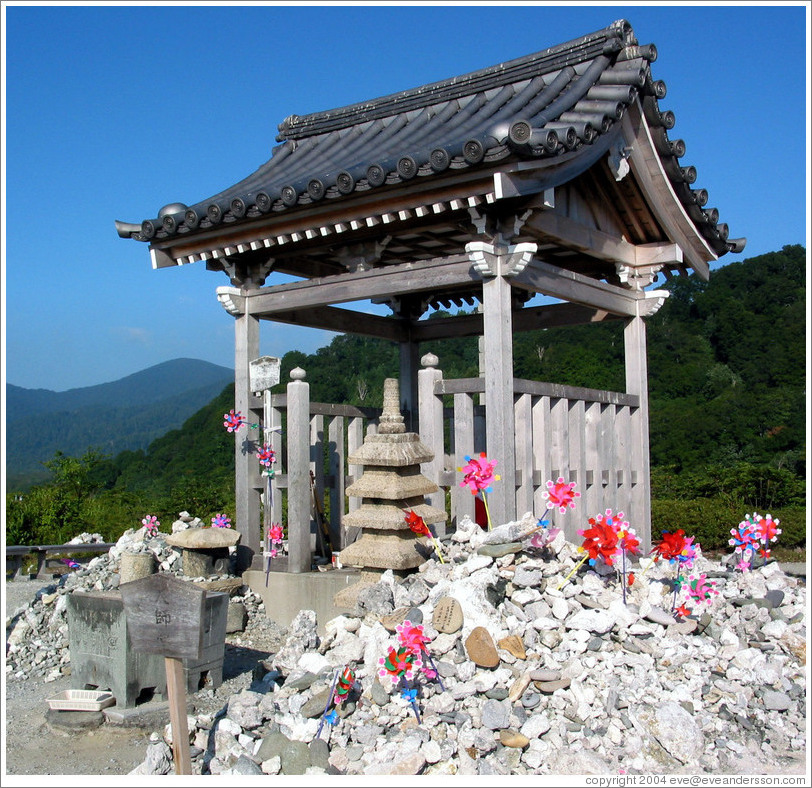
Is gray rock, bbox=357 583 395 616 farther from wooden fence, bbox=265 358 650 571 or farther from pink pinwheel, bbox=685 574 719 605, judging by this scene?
pink pinwheel, bbox=685 574 719 605

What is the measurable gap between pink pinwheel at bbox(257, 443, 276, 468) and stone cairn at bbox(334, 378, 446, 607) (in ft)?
4.59

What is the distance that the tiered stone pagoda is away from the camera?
20.4 ft

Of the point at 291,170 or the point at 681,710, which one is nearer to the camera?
the point at 681,710

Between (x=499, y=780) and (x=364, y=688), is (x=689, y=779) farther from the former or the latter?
(x=364, y=688)

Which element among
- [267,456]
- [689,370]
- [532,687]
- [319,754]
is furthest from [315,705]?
[689,370]

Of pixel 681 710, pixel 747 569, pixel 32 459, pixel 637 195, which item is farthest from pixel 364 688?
pixel 32 459

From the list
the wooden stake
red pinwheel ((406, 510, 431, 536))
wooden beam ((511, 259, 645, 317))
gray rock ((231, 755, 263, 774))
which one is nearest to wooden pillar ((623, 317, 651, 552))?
wooden beam ((511, 259, 645, 317))

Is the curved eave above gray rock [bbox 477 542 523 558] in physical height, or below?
above

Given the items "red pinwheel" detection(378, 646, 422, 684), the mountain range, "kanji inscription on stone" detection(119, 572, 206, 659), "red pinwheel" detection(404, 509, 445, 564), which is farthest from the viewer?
the mountain range

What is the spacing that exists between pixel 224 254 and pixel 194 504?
813cm

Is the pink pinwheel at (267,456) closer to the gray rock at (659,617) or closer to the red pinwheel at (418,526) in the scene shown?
the red pinwheel at (418,526)

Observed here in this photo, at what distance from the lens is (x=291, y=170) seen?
26.8 feet

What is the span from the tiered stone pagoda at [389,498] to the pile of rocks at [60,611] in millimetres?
1620

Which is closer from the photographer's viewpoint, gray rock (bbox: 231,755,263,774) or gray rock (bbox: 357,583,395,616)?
gray rock (bbox: 231,755,263,774)
